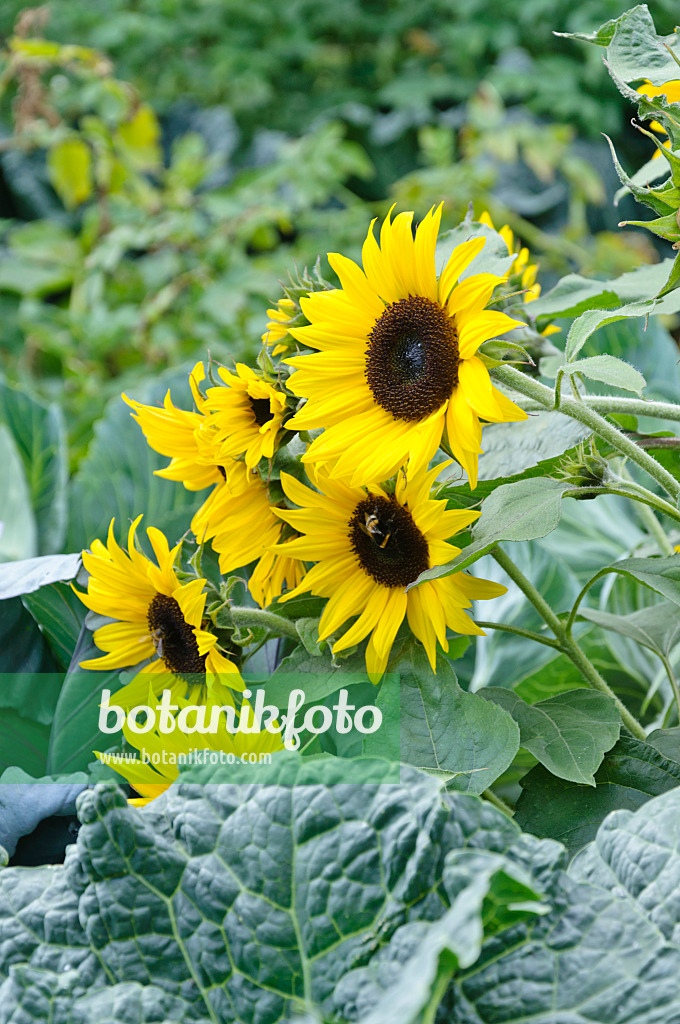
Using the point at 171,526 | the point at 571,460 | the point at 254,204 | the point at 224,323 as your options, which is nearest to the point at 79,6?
the point at 254,204

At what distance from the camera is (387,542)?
0.33m

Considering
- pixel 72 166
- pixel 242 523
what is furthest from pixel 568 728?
pixel 72 166

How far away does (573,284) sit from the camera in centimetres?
40

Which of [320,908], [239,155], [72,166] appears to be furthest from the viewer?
[239,155]

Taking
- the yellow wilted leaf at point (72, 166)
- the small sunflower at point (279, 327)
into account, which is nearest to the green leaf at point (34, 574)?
the small sunflower at point (279, 327)

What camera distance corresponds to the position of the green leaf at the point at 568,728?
31cm

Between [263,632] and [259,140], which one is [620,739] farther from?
[259,140]

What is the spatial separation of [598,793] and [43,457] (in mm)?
436

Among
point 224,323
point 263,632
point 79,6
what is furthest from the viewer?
point 79,6

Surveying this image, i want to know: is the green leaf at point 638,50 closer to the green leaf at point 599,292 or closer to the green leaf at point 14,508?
the green leaf at point 599,292

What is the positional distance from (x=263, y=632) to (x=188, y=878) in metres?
0.11

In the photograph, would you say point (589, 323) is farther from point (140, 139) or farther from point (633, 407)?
point (140, 139)

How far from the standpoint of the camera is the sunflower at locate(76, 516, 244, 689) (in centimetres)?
34

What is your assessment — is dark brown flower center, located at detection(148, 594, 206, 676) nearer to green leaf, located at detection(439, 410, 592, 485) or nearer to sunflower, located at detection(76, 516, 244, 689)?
sunflower, located at detection(76, 516, 244, 689)
